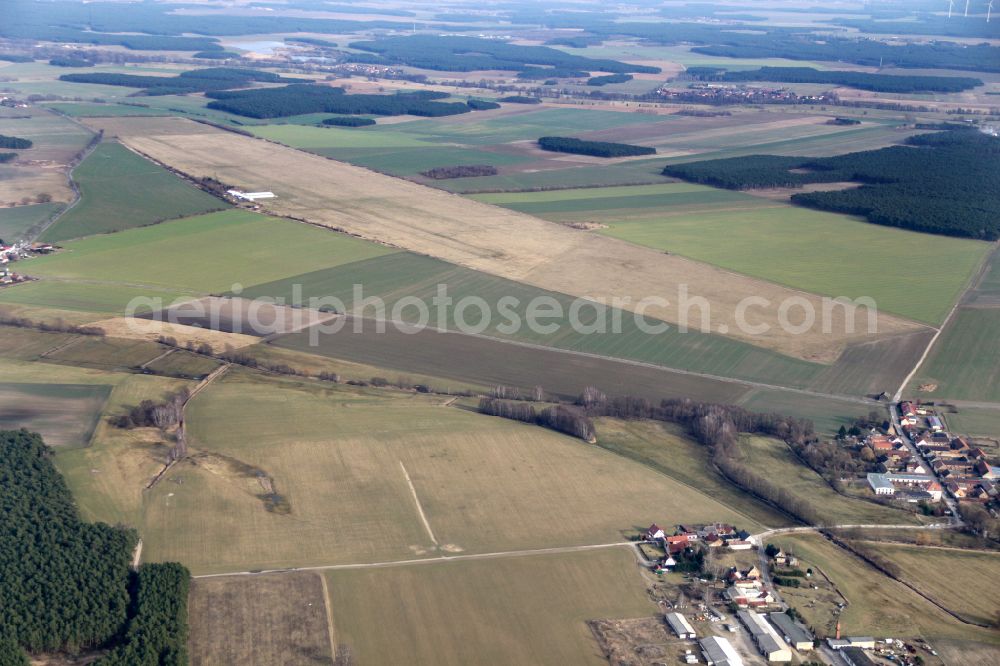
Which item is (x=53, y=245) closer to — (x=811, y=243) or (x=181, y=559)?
(x=181, y=559)

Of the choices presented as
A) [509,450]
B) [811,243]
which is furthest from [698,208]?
[509,450]

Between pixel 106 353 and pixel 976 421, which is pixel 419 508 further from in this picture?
pixel 976 421

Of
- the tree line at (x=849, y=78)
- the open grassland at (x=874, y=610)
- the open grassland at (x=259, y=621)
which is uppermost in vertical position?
the tree line at (x=849, y=78)

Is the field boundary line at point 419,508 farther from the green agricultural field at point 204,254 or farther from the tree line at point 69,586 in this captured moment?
the green agricultural field at point 204,254

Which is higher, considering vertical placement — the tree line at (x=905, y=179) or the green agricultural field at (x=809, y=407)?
the tree line at (x=905, y=179)

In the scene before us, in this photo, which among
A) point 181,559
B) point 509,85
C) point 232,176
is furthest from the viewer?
point 509,85

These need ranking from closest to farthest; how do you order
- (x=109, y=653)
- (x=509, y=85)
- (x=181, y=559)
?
(x=109, y=653) < (x=181, y=559) < (x=509, y=85)

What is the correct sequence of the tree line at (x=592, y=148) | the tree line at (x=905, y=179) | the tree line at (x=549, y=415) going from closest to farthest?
the tree line at (x=549, y=415)
the tree line at (x=905, y=179)
the tree line at (x=592, y=148)

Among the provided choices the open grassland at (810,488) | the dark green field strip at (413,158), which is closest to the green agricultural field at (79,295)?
the open grassland at (810,488)
